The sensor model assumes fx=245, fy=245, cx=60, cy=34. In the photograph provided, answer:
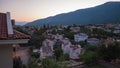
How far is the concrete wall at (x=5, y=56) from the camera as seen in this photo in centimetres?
335

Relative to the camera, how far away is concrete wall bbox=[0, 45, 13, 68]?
3.35 meters

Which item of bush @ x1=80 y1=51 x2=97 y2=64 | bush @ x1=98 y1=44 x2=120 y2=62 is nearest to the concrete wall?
bush @ x1=98 y1=44 x2=120 y2=62

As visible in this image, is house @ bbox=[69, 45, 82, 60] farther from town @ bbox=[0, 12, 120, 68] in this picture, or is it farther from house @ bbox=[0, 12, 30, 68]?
house @ bbox=[0, 12, 30, 68]

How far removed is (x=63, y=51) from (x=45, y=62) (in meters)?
30.1

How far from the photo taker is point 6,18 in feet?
11.5

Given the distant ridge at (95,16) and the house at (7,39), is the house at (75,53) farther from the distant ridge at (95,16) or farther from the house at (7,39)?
the distant ridge at (95,16)

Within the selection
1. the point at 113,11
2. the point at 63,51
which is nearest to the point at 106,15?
the point at 113,11

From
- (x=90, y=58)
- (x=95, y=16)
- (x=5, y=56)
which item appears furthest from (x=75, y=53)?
(x=95, y=16)

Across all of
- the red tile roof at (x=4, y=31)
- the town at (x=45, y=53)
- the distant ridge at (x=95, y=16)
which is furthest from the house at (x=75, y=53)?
the distant ridge at (x=95, y=16)

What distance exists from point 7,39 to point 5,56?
415mm

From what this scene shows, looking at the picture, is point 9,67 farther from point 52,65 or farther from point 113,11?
point 113,11

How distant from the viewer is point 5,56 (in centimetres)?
341

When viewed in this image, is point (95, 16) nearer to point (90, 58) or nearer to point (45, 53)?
point (45, 53)

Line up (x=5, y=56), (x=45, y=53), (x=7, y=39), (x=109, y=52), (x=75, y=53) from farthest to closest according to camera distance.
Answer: (x=75, y=53) < (x=45, y=53) < (x=109, y=52) < (x=5, y=56) < (x=7, y=39)
